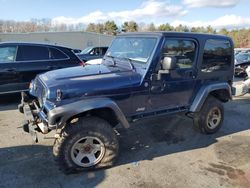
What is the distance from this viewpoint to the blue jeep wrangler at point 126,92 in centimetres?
391

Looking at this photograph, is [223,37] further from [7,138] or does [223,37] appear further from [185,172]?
[7,138]

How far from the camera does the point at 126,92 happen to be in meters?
4.30

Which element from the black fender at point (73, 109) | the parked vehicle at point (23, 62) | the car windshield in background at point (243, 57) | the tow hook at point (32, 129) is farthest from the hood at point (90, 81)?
the car windshield in background at point (243, 57)

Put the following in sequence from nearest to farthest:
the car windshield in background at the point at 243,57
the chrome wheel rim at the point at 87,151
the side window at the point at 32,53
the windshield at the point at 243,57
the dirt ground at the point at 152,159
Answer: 1. the dirt ground at the point at 152,159
2. the chrome wheel rim at the point at 87,151
3. the side window at the point at 32,53
4. the car windshield in background at the point at 243,57
5. the windshield at the point at 243,57

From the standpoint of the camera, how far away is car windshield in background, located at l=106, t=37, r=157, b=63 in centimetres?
458

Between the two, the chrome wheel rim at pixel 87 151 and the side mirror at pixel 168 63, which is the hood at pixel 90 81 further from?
the chrome wheel rim at pixel 87 151

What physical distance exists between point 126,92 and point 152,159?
1.19 meters

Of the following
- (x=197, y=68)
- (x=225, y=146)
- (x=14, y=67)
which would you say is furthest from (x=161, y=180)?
(x=14, y=67)

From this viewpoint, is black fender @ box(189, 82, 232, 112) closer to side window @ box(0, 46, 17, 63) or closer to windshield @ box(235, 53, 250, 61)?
side window @ box(0, 46, 17, 63)

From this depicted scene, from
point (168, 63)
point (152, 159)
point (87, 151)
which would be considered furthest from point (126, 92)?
point (152, 159)

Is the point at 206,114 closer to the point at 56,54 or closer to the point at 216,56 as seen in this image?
the point at 216,56

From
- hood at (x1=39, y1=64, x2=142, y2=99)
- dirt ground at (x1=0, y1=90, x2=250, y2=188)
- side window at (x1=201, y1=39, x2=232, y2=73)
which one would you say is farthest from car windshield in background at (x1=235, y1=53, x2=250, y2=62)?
hood at (x1=39, y1=64, x2=142, y2=99)

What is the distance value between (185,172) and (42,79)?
258 cm

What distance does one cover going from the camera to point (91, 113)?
4.21 m
